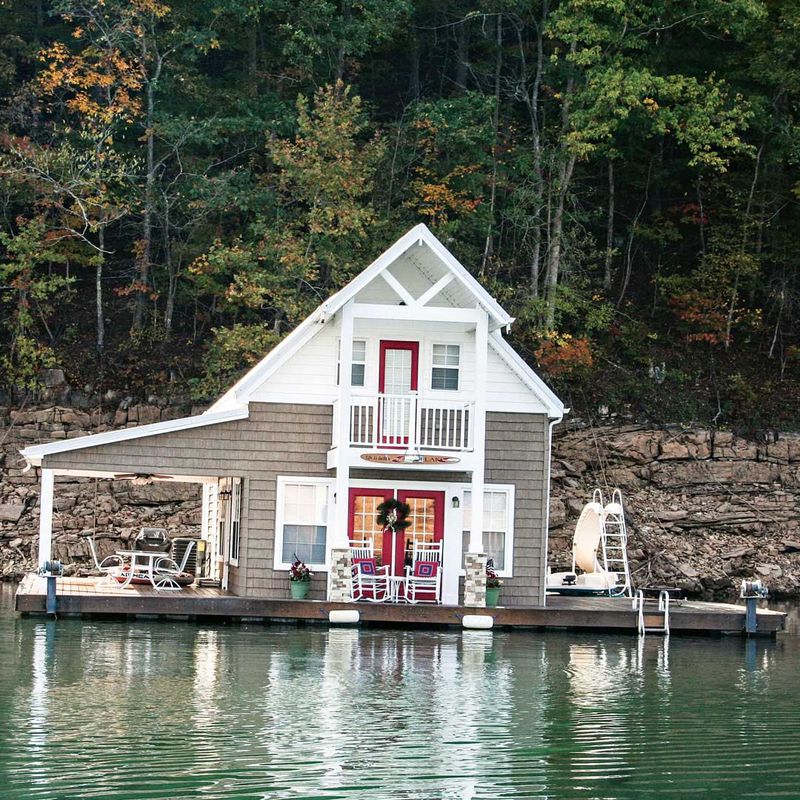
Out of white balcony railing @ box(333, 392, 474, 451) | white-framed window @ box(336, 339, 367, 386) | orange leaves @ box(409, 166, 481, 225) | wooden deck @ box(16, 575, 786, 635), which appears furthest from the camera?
orange leaves @ box(409, 166, 481, 225)

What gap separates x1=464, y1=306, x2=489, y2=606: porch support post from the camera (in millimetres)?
24203

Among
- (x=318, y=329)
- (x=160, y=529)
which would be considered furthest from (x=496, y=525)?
(x=160, y=529)

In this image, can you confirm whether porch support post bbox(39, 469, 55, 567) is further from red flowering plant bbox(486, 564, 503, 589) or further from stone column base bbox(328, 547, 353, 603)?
red flowering plant bbox(486, 564, 503, 589)

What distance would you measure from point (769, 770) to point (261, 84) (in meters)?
34.3

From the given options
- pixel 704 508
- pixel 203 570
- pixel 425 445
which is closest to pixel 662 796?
pixel 425 445

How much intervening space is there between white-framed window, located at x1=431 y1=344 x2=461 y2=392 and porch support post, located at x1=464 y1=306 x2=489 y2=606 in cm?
136

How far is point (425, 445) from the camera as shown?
2438cm

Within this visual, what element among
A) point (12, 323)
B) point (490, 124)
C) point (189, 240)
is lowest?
point (12, 323)

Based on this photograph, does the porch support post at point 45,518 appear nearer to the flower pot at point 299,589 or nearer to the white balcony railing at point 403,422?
the flower pot at point 299,589

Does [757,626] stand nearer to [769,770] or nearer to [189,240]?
[769,770]

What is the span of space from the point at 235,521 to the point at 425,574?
406 cm

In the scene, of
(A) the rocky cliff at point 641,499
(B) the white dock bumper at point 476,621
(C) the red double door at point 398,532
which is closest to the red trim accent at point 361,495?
(C) the red double door at point 398,532

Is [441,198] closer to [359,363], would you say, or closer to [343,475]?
[359,363]

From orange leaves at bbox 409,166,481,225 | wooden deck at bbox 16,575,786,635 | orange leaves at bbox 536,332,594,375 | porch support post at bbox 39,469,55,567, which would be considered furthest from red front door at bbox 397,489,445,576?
orange leaves at bbox 409,166,481,225
